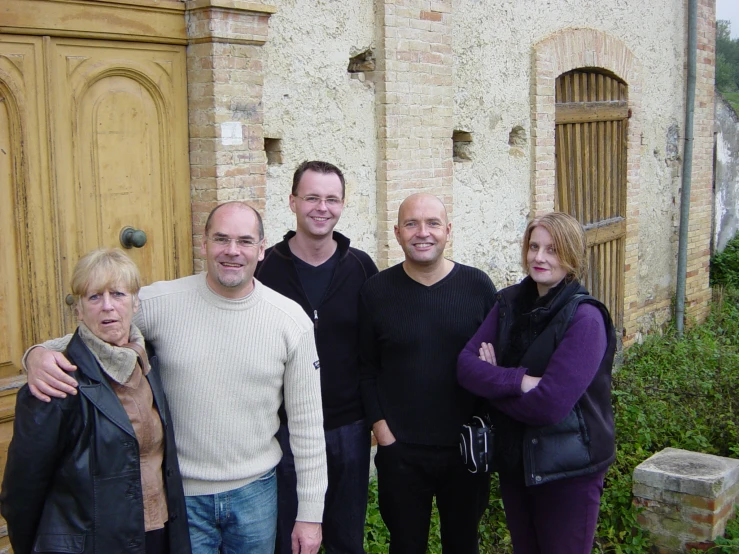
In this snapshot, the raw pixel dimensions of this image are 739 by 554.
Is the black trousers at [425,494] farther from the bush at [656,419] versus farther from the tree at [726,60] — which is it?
the tree at [726,60]

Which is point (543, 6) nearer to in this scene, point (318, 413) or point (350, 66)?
point (350, 66)

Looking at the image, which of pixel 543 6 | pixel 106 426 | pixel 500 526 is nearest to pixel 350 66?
pixel 543 6

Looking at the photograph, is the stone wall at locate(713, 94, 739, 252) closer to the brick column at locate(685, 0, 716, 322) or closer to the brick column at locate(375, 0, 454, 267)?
the brick column at locate(685, 0, 716, 322)

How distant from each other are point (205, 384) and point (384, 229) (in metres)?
3.06

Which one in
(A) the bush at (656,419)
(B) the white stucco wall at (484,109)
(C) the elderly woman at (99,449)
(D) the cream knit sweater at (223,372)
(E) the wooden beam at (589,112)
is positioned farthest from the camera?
(E) the wooden beam at (589,112)

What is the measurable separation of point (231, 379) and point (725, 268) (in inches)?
400

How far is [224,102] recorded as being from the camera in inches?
181

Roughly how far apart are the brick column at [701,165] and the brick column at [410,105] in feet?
14.6

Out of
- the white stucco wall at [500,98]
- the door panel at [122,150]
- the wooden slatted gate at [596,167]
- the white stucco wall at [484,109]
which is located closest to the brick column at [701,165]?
the white stucco wall at [484,109]

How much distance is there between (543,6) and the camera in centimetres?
723

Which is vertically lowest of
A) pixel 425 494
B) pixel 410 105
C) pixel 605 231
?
pixel 425 494

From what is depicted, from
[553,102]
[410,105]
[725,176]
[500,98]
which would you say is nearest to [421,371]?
[410,105]

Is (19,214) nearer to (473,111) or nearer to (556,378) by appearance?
(556,378)

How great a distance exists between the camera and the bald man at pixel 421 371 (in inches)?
139
